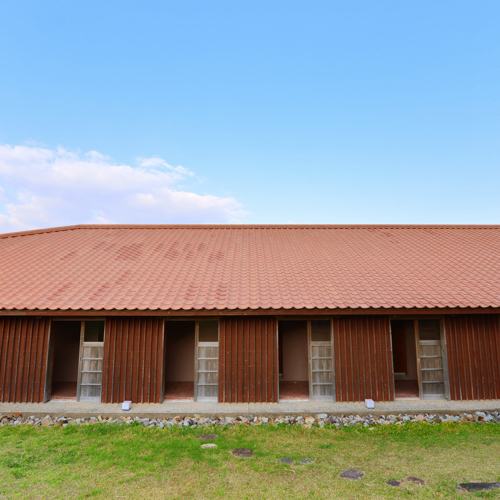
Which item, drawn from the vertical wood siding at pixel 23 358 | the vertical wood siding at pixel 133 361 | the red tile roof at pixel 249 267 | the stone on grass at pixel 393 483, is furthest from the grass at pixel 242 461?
the red tile roof at pixel 249 267

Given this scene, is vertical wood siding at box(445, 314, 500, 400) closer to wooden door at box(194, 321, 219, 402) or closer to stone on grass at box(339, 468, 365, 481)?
stone on grass at box(339, 468, 365, 481)

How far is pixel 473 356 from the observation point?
8.66 meters

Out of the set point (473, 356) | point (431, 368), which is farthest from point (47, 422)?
point (473, 356)

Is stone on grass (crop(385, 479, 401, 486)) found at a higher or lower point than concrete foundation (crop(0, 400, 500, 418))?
lower

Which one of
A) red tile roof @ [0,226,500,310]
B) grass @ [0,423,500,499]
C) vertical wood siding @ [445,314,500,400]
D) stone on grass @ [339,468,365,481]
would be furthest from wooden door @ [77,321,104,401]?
vertical wood siding @ [445,314,500,400]

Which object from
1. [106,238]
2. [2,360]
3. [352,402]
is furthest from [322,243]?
[2,360]

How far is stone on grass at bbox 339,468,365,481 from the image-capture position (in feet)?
16.6

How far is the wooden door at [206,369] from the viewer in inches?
336

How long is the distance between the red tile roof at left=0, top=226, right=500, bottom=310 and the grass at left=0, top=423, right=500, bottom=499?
2.64 meters

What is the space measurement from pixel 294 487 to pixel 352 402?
4032mm

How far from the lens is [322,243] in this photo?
13.3 meters

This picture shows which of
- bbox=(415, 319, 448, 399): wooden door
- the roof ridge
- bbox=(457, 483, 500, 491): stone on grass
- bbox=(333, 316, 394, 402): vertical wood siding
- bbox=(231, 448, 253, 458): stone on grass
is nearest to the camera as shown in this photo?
bbox=(457, 483, 500, 491): stone on grass

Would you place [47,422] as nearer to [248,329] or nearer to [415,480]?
[248,329]

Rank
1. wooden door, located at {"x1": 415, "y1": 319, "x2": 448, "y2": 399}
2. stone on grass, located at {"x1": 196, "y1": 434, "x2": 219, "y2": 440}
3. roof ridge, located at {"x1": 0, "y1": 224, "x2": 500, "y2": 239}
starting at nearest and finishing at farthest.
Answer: stone on grass, located at {"x1": 196, "y1": 434, "x2": 219, "y2": 440} < wooden door, located at {"x1": 415, "y1": 319, "x2": 448, "y2": 399} < roof ridge, located at {"x1": 0, "y1": 224, "x2": 500, "y2": 239}
